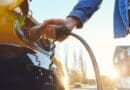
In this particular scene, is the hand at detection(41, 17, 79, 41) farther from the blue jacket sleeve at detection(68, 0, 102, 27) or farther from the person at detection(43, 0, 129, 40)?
the blue jacket sleeve at detection(68, 0, 102, 27)

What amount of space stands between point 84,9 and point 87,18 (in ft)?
0.21

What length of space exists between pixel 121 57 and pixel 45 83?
62109mm

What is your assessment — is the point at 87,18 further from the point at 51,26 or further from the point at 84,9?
the point at 51,26

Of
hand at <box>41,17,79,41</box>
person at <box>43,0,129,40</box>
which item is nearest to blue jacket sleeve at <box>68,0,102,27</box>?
person at <box>43,0,129,40</box>

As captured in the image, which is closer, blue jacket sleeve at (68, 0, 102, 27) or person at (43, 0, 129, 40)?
person at (43, 0, 129, 40)

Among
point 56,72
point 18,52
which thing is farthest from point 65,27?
point 56,72

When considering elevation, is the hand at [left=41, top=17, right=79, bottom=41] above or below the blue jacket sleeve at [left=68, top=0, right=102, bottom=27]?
below

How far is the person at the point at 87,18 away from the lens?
92.8 inches

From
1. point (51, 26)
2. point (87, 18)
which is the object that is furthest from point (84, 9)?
point (51, 26)

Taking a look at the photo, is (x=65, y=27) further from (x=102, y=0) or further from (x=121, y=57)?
(x=121, y=57)

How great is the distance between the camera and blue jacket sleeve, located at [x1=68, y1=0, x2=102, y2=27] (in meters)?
2.66

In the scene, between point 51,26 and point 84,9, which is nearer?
point 51,26

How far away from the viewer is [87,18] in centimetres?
274

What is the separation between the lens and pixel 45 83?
2611 mm
